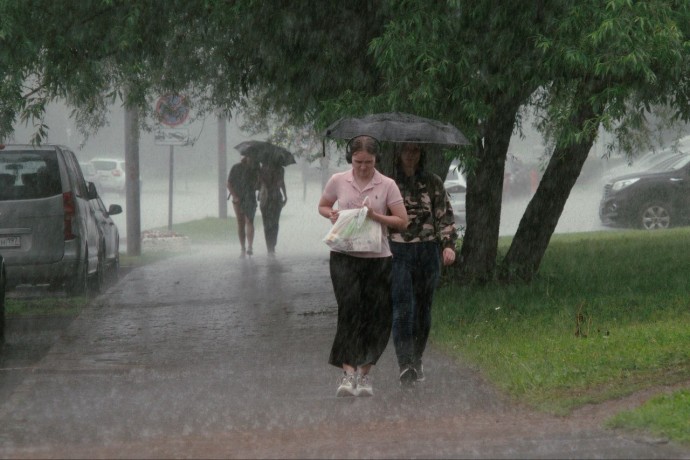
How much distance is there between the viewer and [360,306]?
27.5 ft

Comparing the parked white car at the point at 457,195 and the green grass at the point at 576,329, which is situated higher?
the green grass at the point at 576,329

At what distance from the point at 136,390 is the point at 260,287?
7370 mm

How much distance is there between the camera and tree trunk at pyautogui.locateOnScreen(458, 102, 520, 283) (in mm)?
13492

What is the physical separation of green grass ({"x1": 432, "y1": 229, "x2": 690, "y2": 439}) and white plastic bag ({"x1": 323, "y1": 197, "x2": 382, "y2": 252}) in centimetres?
128

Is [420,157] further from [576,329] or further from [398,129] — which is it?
[576,329]

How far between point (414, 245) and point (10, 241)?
654 cm

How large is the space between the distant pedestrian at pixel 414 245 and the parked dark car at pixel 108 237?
819 centimetres

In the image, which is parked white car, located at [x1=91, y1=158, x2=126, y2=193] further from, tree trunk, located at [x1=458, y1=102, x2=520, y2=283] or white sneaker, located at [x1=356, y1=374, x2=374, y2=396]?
white sneaker, located at [x1=356, y1=374, x2=374, y2=396]

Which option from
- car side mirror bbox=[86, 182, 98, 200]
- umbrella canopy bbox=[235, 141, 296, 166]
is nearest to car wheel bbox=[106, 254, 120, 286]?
car side mirror bbox=[86, 182, 98, 200]

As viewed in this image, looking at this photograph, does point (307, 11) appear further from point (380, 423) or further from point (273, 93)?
point (380, 423)

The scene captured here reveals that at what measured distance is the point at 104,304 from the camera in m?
14.3

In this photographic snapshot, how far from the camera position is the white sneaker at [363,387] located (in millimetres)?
8242

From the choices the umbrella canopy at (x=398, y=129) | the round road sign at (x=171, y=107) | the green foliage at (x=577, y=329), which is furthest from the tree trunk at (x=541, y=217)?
the umbrella canopy at (x=398, y=129)

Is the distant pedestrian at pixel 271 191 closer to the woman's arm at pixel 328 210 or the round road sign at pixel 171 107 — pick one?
the round road sign at pixel 171 107
